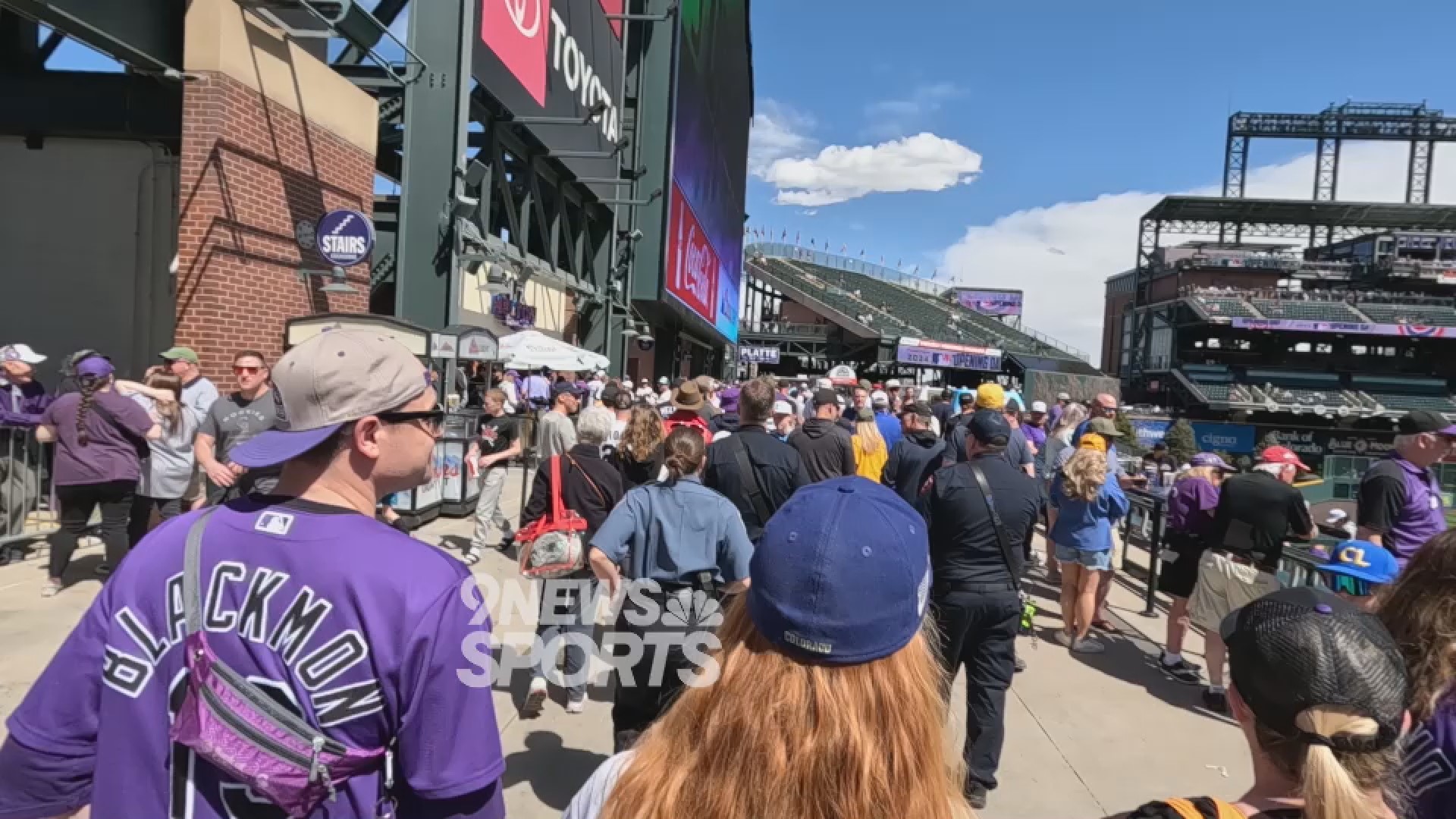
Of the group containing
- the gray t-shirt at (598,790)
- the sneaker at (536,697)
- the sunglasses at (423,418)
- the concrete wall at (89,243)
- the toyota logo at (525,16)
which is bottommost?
the sneaker at (536,697)

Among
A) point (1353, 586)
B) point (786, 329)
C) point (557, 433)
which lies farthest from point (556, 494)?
point (786, 329)

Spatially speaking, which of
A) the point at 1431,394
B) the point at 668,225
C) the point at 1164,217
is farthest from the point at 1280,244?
the point at 668,225

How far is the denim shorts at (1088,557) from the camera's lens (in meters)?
5.90

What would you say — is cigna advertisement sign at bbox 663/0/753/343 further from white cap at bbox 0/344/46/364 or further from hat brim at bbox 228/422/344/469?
hat brim at bbox 228/422/344/469

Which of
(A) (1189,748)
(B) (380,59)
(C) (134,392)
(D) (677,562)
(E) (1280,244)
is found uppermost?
(E) (1280,244)

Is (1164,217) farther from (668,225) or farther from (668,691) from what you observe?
(668,691)

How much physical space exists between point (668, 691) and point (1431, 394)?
212 feet

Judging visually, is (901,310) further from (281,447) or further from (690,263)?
(281,447)

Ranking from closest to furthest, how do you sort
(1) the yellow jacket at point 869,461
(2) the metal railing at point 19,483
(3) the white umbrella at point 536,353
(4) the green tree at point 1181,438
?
(2) the metal railing at point 19,483
(1) the yellow jacket at point 869,461
(3) the white umbrella at point 536,353
(4) the green tree at point 1181,438

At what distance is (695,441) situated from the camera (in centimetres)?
368

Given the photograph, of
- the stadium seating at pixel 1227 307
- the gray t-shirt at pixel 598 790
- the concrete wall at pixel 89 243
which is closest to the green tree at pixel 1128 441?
the stadium seating at pixel 1227 307

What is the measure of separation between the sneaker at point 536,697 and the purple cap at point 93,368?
164 inches

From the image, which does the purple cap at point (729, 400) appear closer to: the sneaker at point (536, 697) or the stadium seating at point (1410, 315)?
the sneaker at point (536, 697)

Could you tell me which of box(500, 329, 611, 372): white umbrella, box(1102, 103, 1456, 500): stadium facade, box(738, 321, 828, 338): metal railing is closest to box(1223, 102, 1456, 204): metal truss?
box(1102, 103, 1456, 500): stadium facade
